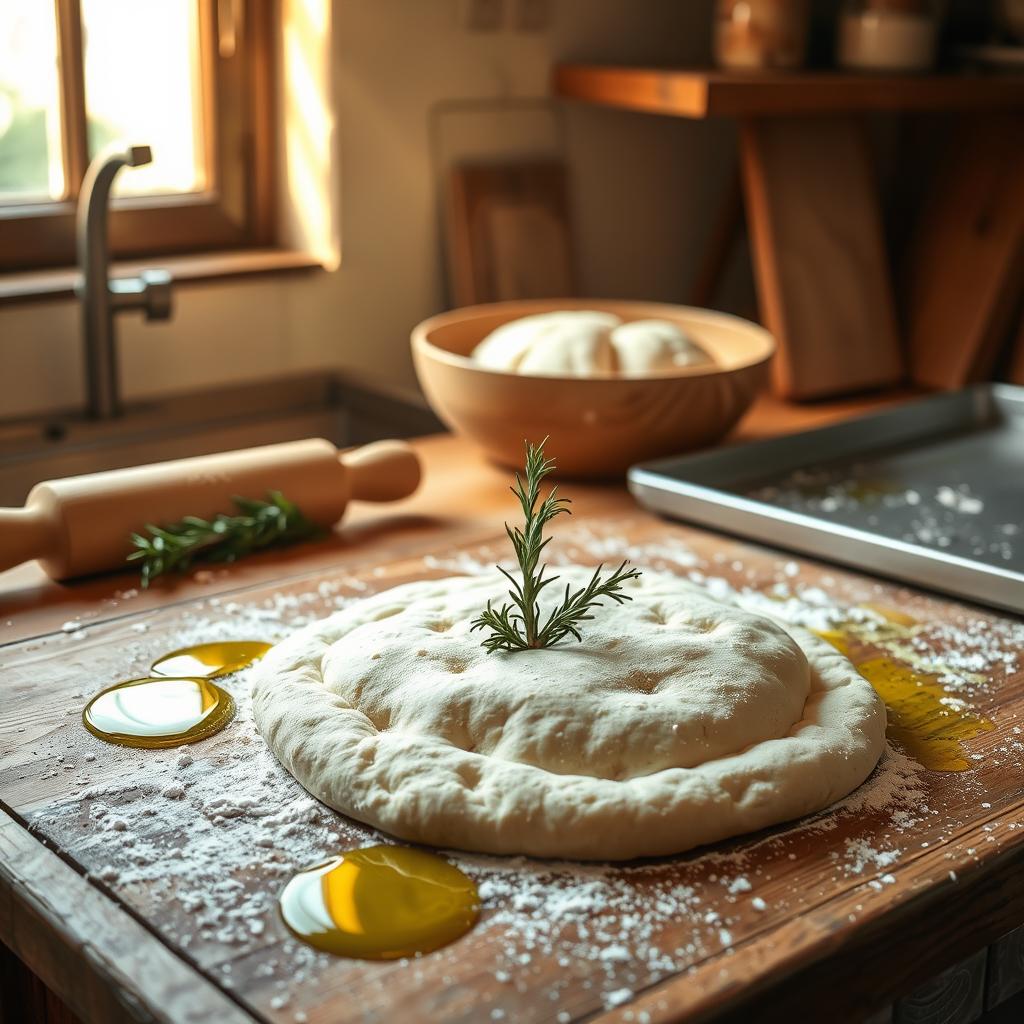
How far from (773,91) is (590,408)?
65 centimetres

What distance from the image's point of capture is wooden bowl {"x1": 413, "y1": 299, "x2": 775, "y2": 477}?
136 centimetres

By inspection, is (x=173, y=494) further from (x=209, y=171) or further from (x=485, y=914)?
(x=209, y=171)

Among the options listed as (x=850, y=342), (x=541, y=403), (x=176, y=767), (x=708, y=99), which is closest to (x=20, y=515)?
(x=176, y=767)

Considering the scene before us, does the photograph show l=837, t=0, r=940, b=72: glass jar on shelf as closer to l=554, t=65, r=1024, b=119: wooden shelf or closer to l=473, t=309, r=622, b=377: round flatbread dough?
l=554, t=65, r=1024, b=119: wooden shelf

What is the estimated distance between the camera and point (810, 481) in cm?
144

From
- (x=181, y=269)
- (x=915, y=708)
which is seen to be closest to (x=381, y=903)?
(x=915, y=708)

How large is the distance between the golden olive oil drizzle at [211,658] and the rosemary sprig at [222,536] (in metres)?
0.16

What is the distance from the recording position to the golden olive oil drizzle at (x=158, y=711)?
863 mm

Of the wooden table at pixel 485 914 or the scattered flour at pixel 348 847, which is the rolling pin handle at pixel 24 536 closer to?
the wooden table at pixel 485 914

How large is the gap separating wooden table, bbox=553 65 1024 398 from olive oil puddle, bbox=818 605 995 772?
0.84m

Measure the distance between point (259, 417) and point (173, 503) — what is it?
55cm

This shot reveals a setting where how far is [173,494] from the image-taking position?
46.4 inches

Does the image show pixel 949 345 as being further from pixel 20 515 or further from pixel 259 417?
pixel 20 515

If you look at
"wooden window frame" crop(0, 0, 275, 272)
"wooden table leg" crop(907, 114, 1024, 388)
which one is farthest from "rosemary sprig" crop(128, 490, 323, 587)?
"wooden table leg" crop(907, 114, 1024, 388)
